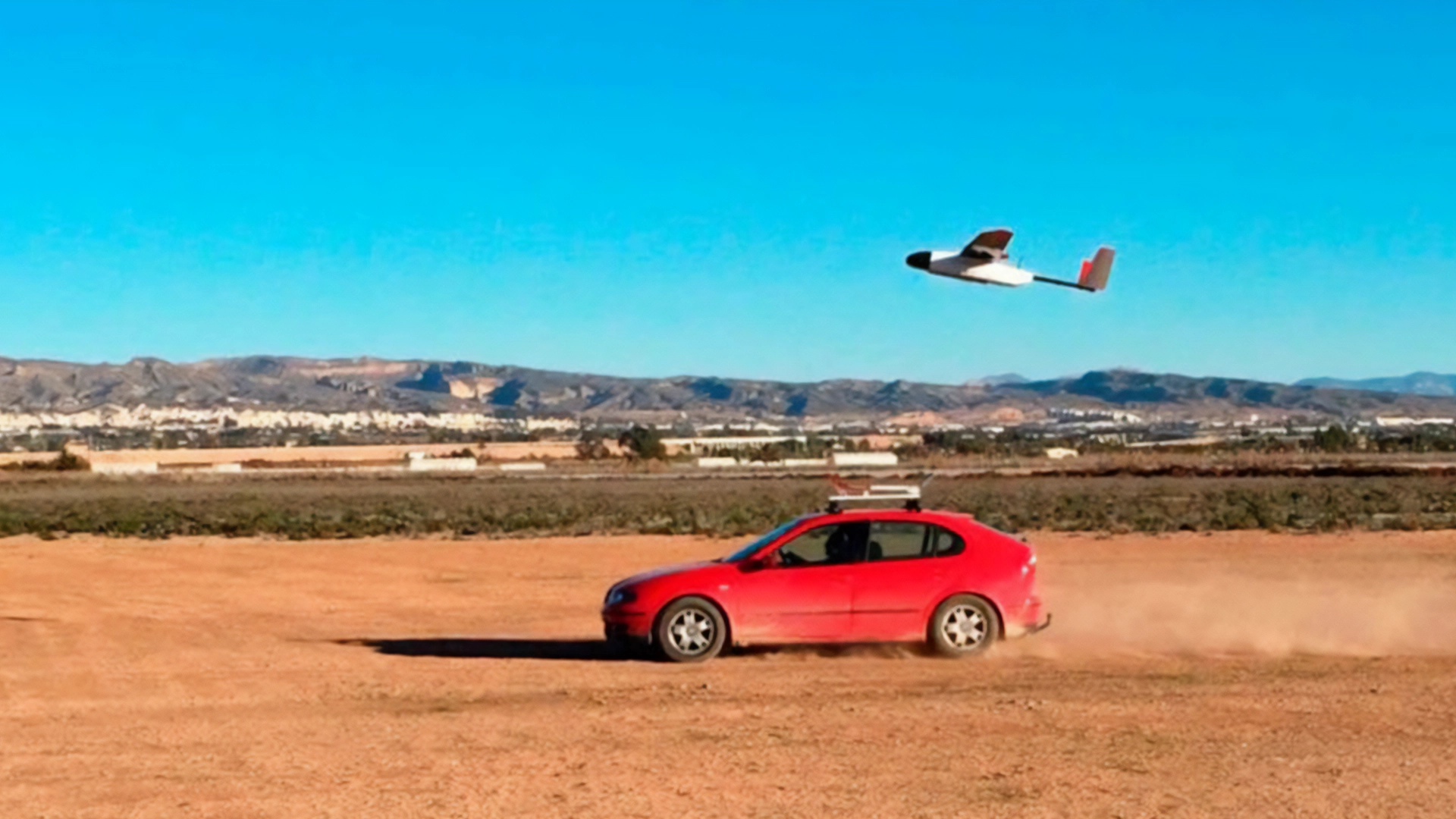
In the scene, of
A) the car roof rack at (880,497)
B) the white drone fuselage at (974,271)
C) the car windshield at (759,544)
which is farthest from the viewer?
the white drone fuselage at (974,271)

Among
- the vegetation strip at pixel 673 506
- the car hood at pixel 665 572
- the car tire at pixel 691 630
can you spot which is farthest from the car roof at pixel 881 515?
the vegetation strip at pixel 673 506

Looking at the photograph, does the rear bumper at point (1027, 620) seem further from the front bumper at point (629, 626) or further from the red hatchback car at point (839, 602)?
the front bumper at point (629, 626)

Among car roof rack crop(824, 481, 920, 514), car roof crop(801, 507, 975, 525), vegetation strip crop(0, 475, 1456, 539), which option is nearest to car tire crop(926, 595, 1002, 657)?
car roof crop(801, 507, 975, 525)

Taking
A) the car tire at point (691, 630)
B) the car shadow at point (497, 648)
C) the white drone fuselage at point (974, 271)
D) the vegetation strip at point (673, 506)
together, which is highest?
the white drone fuselage at point (974, 271)

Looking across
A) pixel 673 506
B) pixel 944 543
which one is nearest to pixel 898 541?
pixel 944 543

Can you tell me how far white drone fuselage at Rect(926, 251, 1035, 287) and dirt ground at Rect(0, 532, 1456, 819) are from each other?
3889mm

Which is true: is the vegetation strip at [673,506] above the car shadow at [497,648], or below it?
below

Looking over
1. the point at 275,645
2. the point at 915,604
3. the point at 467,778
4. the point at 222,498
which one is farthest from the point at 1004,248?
the point at 222,498

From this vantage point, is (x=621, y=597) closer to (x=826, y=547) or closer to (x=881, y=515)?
(x=826, y=547)

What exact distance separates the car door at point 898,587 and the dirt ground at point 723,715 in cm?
42

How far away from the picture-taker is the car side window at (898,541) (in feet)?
52.3

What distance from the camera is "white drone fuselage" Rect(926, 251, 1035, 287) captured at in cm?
1956

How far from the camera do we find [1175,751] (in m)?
11.2

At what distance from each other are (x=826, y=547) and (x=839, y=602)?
0.55 meters
